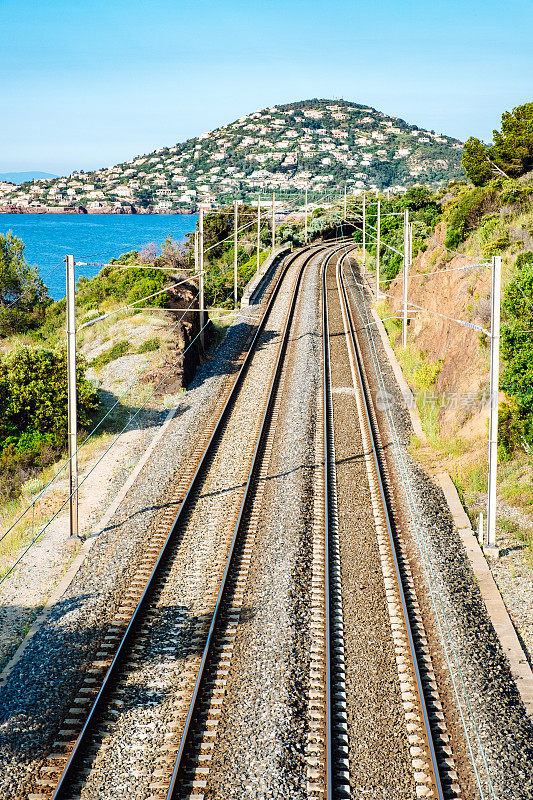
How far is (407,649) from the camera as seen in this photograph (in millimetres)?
10719

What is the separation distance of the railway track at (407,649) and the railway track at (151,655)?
5.89ft

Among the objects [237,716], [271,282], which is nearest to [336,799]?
[237,716]

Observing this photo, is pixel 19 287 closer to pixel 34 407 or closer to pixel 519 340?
pixel 34 407

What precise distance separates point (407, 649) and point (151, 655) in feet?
12.5

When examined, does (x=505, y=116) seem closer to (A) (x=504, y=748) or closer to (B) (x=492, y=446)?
(B) (x=492, y=446)

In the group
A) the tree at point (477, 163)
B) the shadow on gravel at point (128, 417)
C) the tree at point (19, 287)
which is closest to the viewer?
the shadow on gravel at point (128, 417)

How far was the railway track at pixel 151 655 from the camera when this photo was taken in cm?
841

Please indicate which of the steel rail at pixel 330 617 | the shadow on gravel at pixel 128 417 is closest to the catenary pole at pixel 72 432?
the steel rail at pixel 330 617

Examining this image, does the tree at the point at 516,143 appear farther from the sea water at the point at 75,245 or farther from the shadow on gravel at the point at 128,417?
the sea water at the point at 75,245

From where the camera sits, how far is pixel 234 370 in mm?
26625

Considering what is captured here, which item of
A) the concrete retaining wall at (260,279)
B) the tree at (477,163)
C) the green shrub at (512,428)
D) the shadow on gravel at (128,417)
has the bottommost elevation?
the shadow on gravel at (128,417)

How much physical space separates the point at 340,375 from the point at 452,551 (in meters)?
13.1

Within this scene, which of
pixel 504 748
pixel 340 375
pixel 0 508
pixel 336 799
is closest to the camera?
pixel 336 799

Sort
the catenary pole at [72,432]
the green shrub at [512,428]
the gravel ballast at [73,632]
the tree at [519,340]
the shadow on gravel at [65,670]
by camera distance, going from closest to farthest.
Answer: the gravel ballast at [73,632] → the shadow on gravel at [65,670] → the catenary pole at [72,432] → the tree at [519,340] → the green shrub at [512,428]
